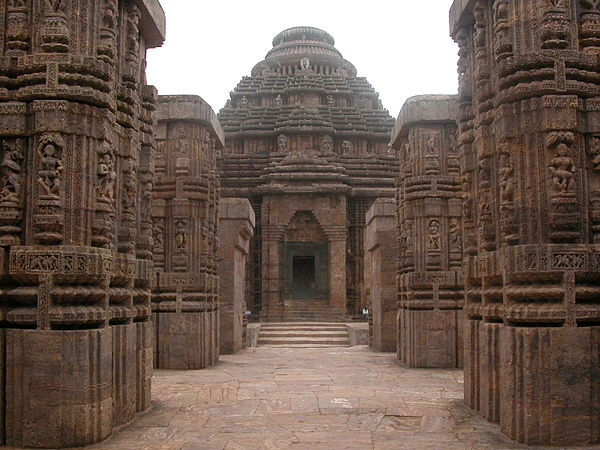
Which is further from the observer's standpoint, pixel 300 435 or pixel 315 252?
pixel 315 252

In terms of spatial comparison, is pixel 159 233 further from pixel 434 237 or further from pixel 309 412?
pixel 309 412

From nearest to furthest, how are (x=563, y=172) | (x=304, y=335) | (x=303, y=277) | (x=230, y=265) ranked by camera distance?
(x=563, y=172)
(x=230, y=265)
(x=304, y=335)
(x=303, y=277)

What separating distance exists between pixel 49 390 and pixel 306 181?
23.5 meters

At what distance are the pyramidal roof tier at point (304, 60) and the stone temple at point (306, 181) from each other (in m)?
2.99

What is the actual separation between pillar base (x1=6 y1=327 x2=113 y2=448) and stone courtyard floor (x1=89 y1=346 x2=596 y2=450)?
1.17 feet

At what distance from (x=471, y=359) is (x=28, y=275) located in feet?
17.0

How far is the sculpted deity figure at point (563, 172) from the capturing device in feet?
22.7

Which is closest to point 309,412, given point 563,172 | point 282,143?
point 563,172

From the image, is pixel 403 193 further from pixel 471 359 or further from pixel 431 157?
pixel 471 359

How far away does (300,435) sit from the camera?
738cm

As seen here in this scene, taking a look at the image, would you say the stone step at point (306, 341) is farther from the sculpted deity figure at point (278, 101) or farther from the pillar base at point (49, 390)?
the sculpted deity figure at point (278, 101)

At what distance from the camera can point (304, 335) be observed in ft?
75.8

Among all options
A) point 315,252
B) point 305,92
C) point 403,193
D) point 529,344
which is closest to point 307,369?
point 403,193

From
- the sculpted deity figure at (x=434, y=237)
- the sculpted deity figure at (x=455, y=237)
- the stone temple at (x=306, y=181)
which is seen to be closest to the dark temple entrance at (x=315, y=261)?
the stone temple at (x=306, y=181)
